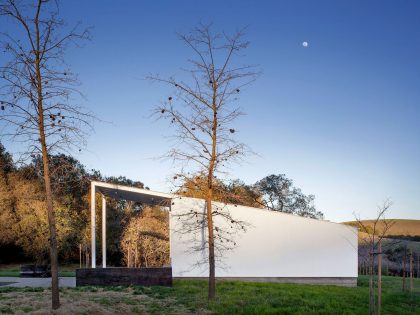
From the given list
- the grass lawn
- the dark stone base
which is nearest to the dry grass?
the grass lawn

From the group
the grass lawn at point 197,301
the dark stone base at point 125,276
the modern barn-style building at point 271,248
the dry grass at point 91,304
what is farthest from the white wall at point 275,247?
→ the dry grass at point 91,304

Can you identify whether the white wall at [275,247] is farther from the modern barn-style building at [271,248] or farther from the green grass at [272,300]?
the green grass at [272,300]

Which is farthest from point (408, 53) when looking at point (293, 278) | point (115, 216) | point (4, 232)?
point (4, 232)

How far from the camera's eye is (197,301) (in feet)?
39.2

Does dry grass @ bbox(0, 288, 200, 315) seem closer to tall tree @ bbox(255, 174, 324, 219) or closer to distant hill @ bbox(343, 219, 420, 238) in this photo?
tall tree @ bbox(255, 174, 324, 219)

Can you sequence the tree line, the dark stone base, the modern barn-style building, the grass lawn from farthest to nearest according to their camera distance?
1. the tree line
2. the modern barn-style building
3. the dark stone base
4. the grass lawn

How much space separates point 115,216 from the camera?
35.4 meters

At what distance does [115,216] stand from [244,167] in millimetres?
24050

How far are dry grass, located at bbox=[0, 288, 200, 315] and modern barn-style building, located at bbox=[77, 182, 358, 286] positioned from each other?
17.3 ft

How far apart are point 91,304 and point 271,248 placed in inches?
376

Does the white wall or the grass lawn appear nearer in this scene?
the grass lawn

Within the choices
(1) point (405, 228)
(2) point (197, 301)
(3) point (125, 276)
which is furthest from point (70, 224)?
(1) point (405, 228)

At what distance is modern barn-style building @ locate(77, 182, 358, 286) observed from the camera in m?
18.2

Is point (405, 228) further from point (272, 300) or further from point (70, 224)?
point (272, 300)
